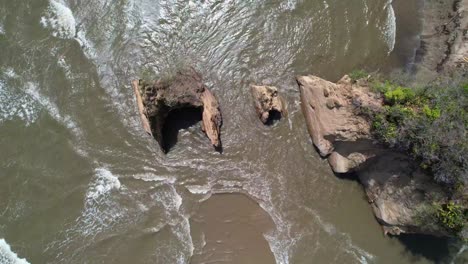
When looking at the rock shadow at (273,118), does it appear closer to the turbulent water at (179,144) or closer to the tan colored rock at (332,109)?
the turbulent water at (179,144)

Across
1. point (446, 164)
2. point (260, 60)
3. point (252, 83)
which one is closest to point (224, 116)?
point (252, 83)


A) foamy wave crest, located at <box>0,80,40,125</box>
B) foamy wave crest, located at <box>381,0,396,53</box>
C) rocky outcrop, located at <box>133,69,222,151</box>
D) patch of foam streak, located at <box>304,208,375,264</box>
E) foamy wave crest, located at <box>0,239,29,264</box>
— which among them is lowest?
foamy wave crest, located at <box>0,239,29,264</box>

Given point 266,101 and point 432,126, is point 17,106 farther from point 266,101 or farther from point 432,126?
point 432,126

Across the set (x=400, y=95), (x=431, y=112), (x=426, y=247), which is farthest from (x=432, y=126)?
(x=426, y=247)

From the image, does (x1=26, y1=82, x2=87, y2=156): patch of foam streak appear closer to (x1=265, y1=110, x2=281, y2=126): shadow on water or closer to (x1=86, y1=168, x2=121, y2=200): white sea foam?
(x1=86, y1=168, x2=121, y2=200): white sea foam

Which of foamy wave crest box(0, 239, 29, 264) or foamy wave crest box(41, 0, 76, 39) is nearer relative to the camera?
foamy wave crest box(0, 239, 29, 264)

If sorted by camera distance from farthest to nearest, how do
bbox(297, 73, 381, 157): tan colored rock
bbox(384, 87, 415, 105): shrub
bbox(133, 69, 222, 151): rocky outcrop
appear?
bbox(133, 69, 222, 151): rocky outcrop < bbox(297, 73, 381, 157): tan colored rock < bbox(384, 87, 415, 105): shrub

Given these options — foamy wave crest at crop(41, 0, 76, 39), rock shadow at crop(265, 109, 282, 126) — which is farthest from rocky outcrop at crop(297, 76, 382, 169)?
foamy wave crest at crop(41, 0, 76, 39)
